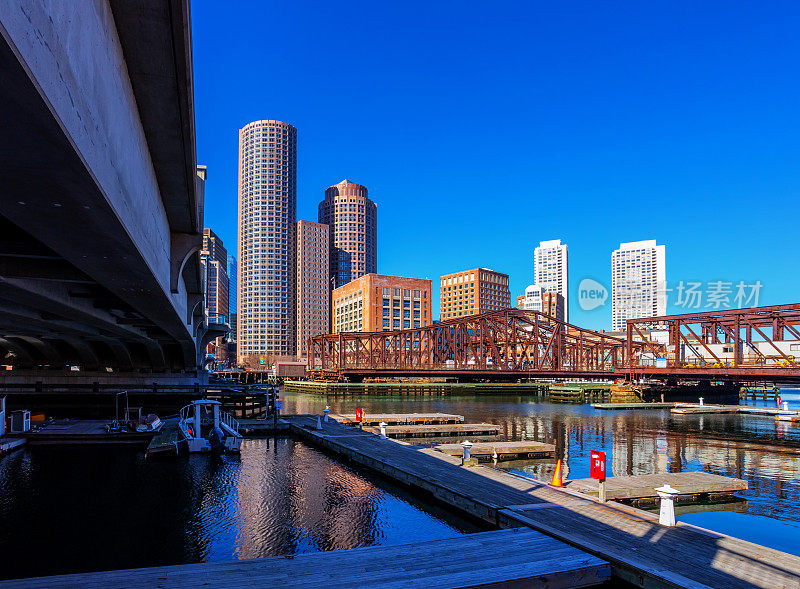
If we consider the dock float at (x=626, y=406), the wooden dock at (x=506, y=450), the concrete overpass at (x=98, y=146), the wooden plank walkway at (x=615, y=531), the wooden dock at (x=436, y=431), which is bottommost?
the dock float at (x=626, y=406)

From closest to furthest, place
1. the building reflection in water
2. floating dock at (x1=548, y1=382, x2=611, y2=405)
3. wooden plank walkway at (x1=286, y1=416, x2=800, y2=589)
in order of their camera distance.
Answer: wooden plank walkway at (x1=286, y1=416, x2=800, y2=589)
the building reflection in water
floating dock at (x1=548, y1=382, x2=611, y2=405)

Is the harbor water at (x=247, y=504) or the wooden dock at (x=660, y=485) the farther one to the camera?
the wooden dock at (x=660, y=485)

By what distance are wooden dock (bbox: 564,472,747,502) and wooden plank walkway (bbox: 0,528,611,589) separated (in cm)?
771

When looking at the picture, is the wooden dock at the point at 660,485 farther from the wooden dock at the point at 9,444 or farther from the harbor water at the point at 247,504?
the wooden dock at the point at 9,444

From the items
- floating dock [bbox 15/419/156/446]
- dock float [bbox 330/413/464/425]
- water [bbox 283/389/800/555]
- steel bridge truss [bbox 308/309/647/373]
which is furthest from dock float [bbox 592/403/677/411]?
floating dock [bbox 15/419/156/446]

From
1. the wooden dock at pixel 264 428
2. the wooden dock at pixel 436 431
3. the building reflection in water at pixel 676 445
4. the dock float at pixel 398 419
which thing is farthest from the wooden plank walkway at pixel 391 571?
the dock float at pixel 398 419

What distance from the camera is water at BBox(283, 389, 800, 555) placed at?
22.3 meters

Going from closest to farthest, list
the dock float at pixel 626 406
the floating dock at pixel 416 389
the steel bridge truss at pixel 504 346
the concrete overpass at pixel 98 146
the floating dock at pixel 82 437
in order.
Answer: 1. the concrete overpass at pixel 98 146
2. the floating dock at pixel 82 437
3. the dock float at pixel 626 406
4. the floating dock at pixel 416 389
5. the steel bridge truss at pixel 504 346

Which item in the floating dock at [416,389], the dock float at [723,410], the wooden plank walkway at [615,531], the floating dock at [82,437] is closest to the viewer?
the wooden plank walkway at [615,531]

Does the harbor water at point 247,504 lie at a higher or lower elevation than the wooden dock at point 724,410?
higher

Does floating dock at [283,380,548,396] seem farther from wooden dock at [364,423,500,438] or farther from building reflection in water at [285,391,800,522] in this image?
wooden dock at [364,423,500,438]

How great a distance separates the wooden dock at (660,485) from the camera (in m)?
21.9

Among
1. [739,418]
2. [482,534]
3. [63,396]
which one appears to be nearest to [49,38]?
[482,534]

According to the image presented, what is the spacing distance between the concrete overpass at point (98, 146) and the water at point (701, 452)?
21678 mm
